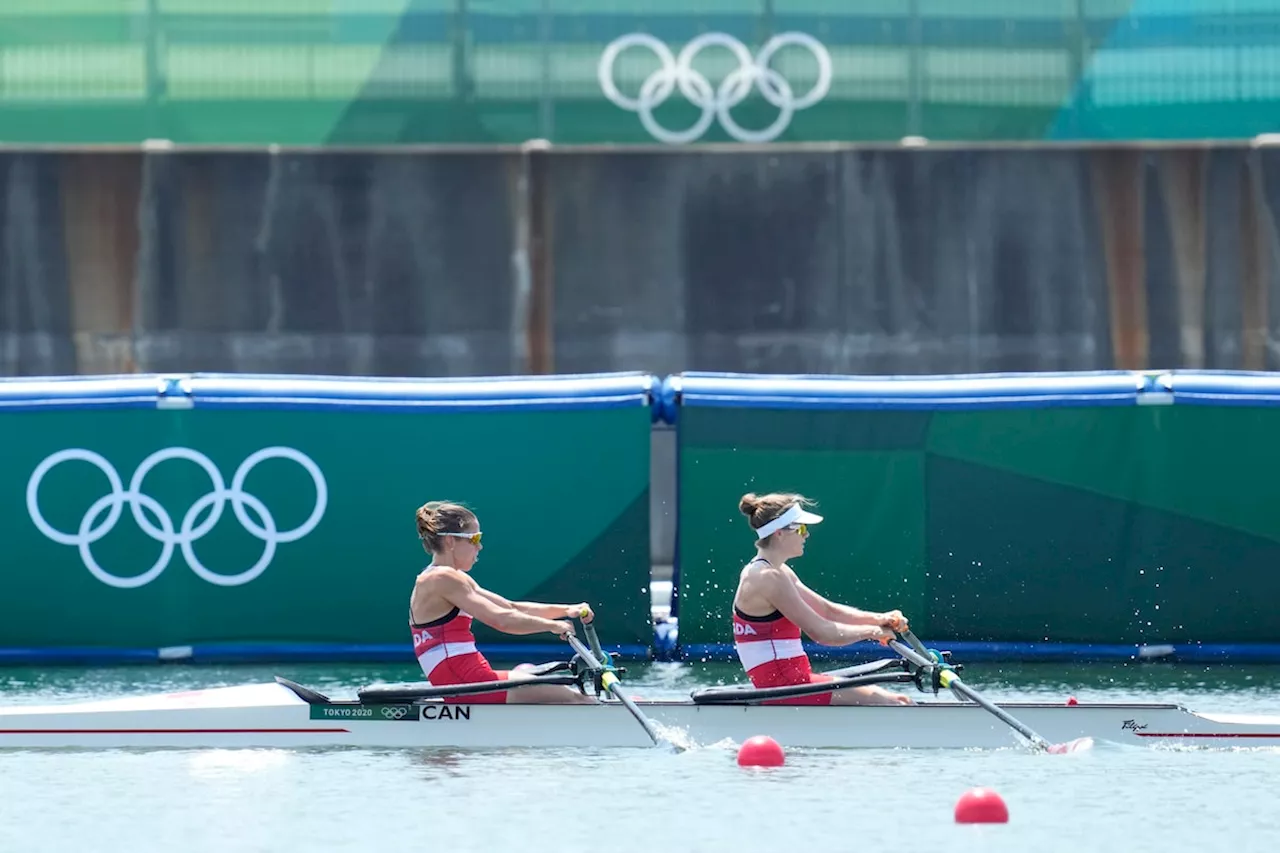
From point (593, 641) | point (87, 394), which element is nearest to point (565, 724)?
point (593, 641)

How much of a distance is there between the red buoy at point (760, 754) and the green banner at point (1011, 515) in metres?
3.46

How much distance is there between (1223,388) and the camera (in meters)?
13.2

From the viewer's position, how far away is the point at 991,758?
32.6 feet

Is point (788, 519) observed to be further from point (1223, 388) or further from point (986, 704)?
point (1223, 388)

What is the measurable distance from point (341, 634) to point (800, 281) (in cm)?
480

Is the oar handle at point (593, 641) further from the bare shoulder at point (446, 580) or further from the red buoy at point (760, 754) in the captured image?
the red buoy at point (760, 754)

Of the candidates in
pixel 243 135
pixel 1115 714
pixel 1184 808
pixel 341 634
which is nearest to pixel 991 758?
pixel 1115 714

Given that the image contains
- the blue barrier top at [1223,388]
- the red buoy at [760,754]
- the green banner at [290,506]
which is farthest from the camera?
the green banner at [290,506]

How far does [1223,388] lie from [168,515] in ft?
22.1

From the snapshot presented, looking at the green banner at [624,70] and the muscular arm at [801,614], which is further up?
the green banner at [624,70]

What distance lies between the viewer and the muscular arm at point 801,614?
10195 mm

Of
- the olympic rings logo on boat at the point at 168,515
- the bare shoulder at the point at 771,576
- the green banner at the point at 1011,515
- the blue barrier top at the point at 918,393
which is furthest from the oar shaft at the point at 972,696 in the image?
the olympic rings logo on boat at the point at 168,515

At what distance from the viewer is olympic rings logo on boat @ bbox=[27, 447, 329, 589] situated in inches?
528

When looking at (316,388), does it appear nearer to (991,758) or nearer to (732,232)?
(732,232)
